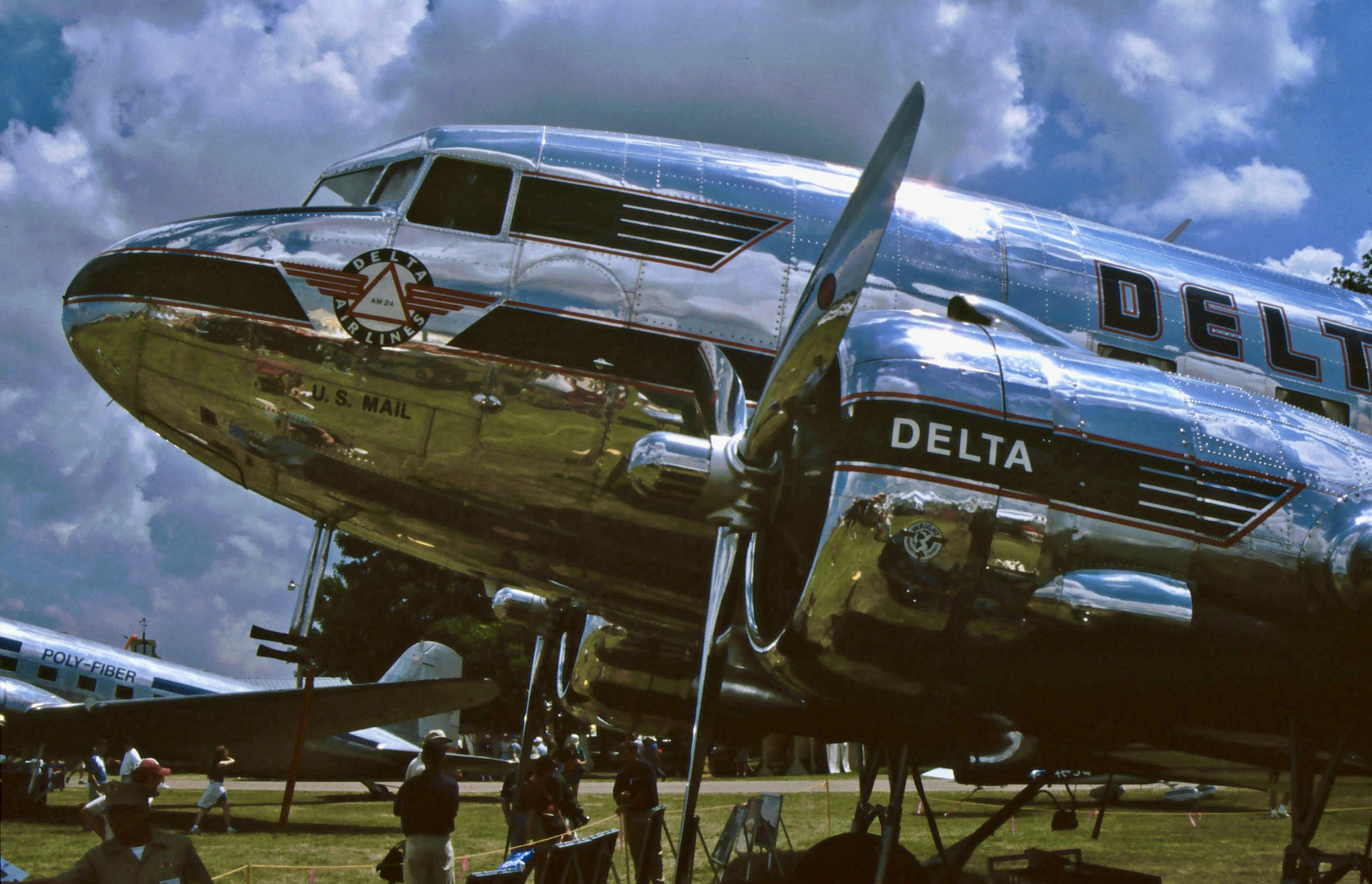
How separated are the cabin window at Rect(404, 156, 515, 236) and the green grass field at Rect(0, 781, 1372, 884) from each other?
7.02m

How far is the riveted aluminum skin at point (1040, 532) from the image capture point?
14.4 ft

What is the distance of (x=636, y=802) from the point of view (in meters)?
9.20

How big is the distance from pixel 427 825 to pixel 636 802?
2850 mm

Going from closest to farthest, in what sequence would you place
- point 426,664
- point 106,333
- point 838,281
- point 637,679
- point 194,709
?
point 838,281, point 106,333, point 637,679, point 194,709, point 426,664

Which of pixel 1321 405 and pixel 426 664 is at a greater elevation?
pixel 1321 405

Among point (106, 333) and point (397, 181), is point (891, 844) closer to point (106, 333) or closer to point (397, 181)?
point (397, 181)

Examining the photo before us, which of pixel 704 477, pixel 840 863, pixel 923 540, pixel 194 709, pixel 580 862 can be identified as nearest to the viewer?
pixel 923 540

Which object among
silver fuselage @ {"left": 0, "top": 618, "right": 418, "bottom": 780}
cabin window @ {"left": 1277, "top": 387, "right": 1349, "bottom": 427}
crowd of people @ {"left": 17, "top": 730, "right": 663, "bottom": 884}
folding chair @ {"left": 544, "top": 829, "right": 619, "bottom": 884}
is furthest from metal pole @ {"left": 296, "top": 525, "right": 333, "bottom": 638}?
silver fuselage @ {"left": 0, "top": 618, "right": 418, "bottom": 780}

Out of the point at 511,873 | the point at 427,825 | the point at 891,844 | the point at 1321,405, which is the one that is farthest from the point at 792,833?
the point at 511,873

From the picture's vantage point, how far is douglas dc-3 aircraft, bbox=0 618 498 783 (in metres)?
17.4

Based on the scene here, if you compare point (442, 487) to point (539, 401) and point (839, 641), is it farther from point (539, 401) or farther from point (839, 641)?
point (839, 641)

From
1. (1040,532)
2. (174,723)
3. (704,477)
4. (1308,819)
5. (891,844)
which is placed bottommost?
(174,723)

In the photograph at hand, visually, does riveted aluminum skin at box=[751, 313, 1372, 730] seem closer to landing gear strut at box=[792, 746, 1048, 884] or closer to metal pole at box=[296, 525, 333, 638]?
landing gear strut at box=[792, 746, 1048, 884]

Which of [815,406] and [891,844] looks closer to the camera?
[815,406]
